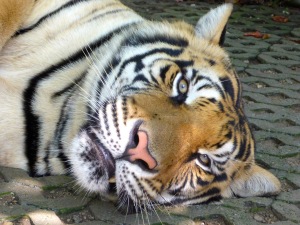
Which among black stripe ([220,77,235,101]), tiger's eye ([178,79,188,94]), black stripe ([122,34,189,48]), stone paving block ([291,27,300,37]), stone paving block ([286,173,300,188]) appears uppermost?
black stripe ([122,34,189,48])

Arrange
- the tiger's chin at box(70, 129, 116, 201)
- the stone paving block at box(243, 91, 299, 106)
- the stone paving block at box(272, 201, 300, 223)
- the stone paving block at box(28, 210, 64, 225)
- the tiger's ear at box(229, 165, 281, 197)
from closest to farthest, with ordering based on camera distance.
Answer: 1. the tiger's chin at box(70, 129, 116, 201)
2. the stone paving block at box(28, 210, 64, 225)
3. the tiger's ear at box(229, 165, 281, 197)
4. the stone paving block at box(272, 201, 300, 223)
5. the stone paving block at box(243, 91, 299, 106)

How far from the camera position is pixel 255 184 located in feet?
10.9

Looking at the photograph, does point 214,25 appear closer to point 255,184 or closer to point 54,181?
point 255,184

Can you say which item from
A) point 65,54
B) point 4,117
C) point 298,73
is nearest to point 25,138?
point 4,117

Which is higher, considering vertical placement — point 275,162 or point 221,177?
point 221,177

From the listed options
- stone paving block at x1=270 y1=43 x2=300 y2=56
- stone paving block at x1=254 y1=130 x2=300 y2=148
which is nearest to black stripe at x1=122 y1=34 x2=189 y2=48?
stone paving block at x1=254 y1=130 x2=300 y2=148

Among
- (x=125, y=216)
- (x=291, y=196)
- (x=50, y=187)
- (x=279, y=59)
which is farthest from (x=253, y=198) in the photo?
(x=279, y=59)

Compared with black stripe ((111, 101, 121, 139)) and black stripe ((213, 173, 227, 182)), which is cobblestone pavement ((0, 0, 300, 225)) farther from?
black stripe ((111, 101, 121, 139))

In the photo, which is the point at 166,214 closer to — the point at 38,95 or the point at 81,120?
the point at 81,120

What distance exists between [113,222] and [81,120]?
1.82 feet

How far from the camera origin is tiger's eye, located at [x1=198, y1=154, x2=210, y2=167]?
287 centimetres

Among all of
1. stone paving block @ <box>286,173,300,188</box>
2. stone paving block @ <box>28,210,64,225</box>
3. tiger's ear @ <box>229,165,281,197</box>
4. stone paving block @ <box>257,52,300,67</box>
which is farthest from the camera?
stone paving block @ <box>257,52,300,67</box>

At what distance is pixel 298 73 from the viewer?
619 cm

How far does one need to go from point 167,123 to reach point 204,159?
362 mm
